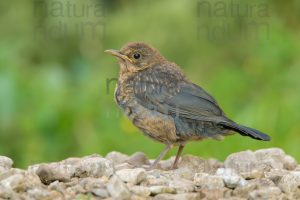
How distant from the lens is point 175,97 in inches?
270

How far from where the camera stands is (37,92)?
369 inches

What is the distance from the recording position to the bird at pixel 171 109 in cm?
673

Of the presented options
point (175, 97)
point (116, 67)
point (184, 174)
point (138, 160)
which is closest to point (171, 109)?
point (175, 97)

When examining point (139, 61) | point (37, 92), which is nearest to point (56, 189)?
point (139, 61)

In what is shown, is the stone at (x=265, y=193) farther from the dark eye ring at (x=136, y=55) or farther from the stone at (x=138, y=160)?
the dark eye ring at (x=136, y=55)

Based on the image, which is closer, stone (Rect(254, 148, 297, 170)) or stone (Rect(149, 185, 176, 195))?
stone (Rect(149, 185, 176, 195))

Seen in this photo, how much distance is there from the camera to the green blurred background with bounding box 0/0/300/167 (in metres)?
8.63

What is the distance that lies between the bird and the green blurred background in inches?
51.3

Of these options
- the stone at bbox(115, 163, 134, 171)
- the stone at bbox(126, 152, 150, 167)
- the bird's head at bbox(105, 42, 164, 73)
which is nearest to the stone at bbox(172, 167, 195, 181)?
the stone at bbox(115, 163, 134, 171)

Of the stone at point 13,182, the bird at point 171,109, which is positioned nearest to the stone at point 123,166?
the bird at point 171,109

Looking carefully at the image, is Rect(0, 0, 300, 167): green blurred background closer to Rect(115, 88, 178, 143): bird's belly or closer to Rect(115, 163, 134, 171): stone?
Rect(115, 88, 178, 143): bird's belly

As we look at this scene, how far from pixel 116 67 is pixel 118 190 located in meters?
5.06

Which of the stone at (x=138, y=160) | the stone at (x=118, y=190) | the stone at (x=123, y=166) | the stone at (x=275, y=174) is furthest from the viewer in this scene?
the stone at (x=138, y=160)

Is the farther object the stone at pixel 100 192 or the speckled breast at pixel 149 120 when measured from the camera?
the speckled breast at pixel 149 120
